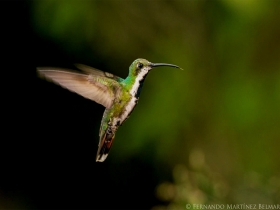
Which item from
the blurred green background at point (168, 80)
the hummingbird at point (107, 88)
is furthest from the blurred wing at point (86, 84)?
the blurred green background at point (168, 80)

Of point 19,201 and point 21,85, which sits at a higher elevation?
point 21,85

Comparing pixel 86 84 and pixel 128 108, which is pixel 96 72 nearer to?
pixel 86 84

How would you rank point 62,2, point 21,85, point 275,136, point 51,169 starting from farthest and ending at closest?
1. point 51,169
2. point 21,85
3. point 275,136
4. point 62,2

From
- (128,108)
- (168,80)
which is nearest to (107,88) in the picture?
(128,108)

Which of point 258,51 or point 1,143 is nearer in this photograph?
point 258,51

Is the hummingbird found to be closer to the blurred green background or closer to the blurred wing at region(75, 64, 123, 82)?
the blurred wing at region(75, 64, 123, 82)

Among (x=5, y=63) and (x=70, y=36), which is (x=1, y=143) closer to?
(x=5, y=63)

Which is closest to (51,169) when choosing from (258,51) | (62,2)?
(62,2)
